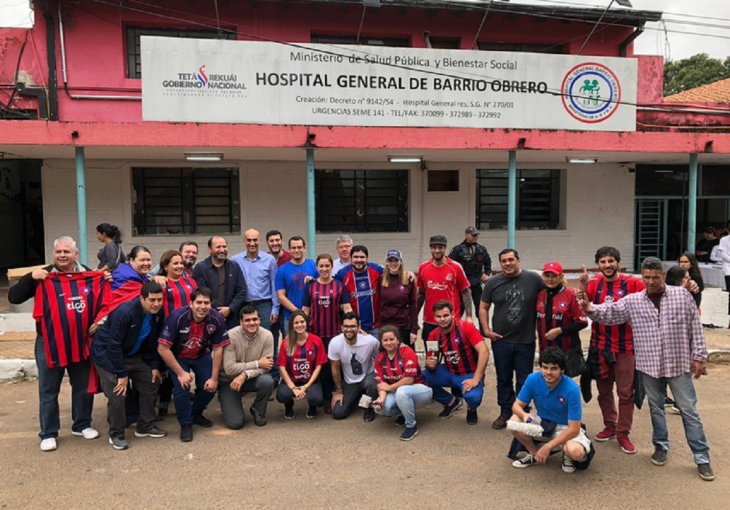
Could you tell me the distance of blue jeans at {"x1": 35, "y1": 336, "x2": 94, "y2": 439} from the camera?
4.32 meters

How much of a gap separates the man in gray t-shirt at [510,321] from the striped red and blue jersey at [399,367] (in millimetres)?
720

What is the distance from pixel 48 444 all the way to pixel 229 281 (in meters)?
2.04

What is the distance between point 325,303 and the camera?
5.31 m

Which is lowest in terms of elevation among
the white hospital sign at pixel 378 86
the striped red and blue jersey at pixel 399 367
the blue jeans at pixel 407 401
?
the blue jeans at pixel 407 401

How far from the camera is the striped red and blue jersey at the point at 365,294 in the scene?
540cm

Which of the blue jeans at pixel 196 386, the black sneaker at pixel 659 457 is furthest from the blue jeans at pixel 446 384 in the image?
the blue jeans at pixel 196 386

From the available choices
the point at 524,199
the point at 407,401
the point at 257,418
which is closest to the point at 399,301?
the point at 407,401

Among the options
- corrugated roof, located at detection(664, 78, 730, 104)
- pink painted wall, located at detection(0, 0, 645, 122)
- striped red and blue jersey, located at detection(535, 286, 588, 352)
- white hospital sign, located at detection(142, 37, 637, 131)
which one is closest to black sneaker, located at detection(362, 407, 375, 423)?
striped red and blue jersey, located at detection(535, 286, 588, 352)

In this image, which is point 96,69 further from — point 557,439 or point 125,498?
point 557,439

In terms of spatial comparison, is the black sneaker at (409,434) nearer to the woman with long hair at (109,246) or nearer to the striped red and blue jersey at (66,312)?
the striped red and blue jersey at (66,312)

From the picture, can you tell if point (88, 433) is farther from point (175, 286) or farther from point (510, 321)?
point (510, 321)

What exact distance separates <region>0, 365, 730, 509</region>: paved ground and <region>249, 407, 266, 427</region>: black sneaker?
62mm

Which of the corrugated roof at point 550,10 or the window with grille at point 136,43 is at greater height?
the corrugated roof at point 550,10

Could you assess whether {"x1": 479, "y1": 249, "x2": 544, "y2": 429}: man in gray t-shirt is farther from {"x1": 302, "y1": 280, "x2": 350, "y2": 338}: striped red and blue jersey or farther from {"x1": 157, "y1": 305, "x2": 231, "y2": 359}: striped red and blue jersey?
{"x1": 157, "y1": 305, "x2": 231, "y2": 359}: striped red and blue jersey
